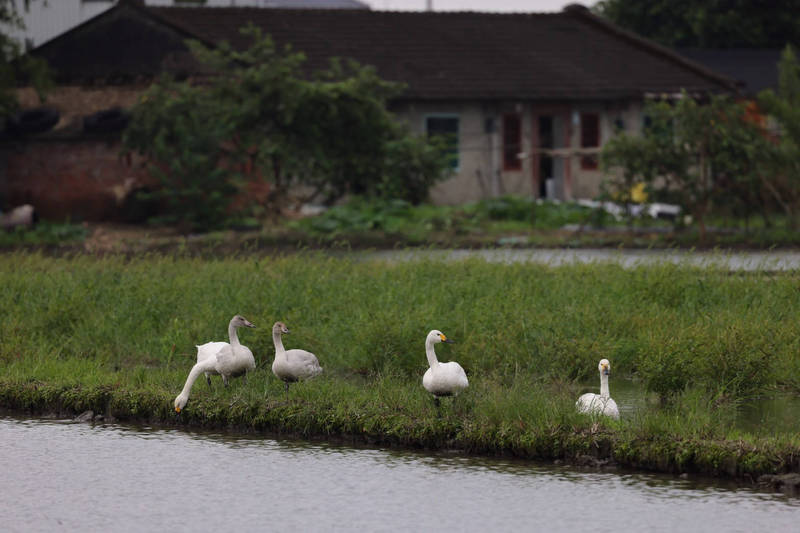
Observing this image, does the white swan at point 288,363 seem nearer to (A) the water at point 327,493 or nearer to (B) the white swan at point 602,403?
(A) the water at point 327,493

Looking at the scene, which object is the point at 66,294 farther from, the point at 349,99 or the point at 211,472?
the point at 349,99

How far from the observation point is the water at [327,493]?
349 inches

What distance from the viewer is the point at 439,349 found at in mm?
13891

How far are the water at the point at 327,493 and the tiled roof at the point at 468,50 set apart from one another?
88.3 feet

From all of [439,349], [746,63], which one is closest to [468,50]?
[746,63]

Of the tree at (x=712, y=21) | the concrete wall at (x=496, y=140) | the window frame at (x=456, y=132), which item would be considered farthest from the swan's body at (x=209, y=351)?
the tree at (x=712, y=21)

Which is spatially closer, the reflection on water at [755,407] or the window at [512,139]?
the reflection on water at [755,407]

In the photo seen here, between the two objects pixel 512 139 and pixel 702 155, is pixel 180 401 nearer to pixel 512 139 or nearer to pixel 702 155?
pixel 702 155

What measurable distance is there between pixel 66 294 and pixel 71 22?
138 ft

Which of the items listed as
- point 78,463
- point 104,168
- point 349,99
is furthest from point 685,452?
point 104,168

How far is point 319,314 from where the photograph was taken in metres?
15.3

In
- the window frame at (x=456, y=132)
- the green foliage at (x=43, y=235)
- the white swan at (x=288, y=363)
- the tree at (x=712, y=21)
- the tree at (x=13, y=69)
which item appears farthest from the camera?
the tree at (x=712, y=21)

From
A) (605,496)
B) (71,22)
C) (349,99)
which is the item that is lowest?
(605,496)

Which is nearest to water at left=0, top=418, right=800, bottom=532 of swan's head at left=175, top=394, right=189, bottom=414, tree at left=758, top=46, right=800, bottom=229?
swan's head at left=175, top=394, right=189, bottom=414
